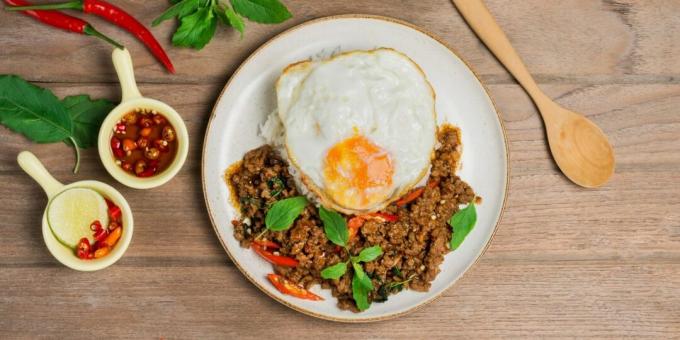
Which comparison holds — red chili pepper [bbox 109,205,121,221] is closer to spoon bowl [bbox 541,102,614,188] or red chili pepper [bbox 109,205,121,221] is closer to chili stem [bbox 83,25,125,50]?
chili stem [bbox 83,25,125,50]

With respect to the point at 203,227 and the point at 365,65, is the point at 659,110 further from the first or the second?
the point at 203,227

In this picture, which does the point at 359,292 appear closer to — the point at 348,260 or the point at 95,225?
the point at 348,260

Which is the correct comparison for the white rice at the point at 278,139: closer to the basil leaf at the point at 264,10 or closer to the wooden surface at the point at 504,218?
the wooden surface at the point at 504,218

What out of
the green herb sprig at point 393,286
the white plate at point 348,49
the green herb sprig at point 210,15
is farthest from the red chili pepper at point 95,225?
the green herb sprig at point 393,286

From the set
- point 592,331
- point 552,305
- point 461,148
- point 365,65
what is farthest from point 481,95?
point 592,331

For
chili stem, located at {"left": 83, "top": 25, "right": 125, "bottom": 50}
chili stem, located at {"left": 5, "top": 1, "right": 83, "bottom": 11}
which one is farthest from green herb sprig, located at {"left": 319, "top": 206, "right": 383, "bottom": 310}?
chili stem, located at {"left": 5, "top": 1, "right": 83, "bottom": 11}

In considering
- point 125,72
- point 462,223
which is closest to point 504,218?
point 462,223
